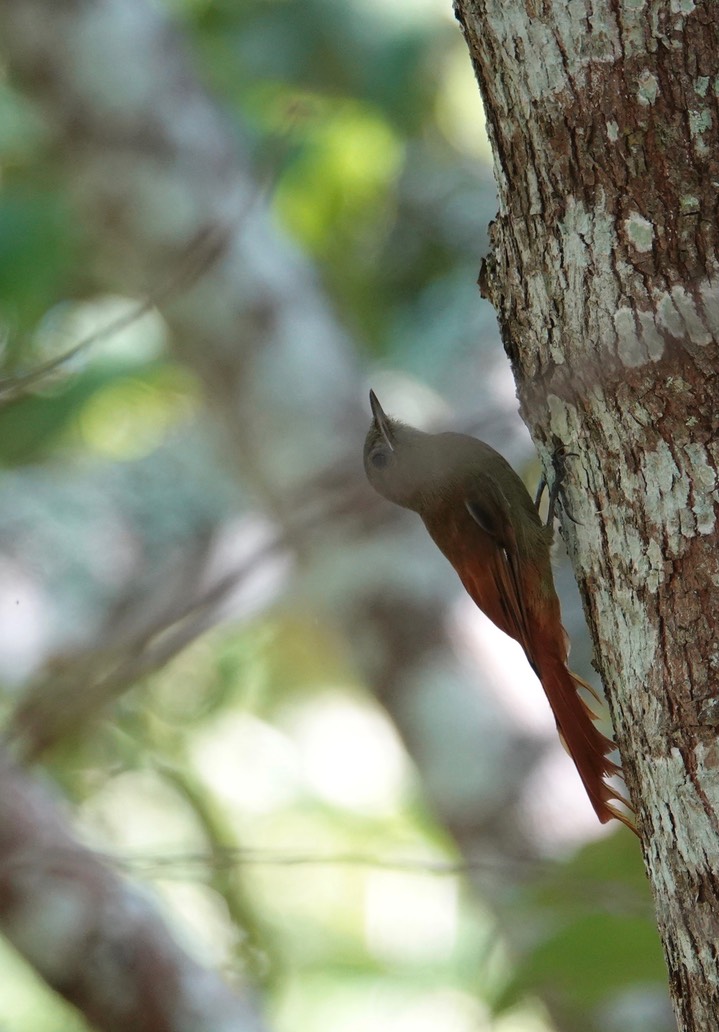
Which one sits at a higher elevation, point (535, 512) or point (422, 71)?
point (422, 71)

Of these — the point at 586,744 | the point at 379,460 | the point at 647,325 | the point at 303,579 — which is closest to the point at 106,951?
the point at 586,744

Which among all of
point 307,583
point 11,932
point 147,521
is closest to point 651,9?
point 11,932

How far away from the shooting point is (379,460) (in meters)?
3.49

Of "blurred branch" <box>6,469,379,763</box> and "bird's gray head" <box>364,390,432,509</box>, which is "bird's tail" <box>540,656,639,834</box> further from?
"blurred branch" <box>6,469,379,763</box>

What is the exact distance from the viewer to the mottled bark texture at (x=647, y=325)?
5.68 feet

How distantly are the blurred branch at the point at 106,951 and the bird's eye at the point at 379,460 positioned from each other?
1230 mm

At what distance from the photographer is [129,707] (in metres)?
5.09

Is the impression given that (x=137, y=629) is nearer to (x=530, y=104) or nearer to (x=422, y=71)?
(x=530, y=104)

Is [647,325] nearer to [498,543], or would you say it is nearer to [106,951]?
[498,543]

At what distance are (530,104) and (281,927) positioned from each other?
4.92 m

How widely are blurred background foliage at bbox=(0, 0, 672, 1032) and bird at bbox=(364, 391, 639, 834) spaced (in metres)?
0.19

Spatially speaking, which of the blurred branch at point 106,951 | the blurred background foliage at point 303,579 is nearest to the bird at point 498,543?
the blurred background foliage at point 303,579

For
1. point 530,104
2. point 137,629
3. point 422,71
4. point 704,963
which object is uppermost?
point 422,71

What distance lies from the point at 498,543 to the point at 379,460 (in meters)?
0.53
